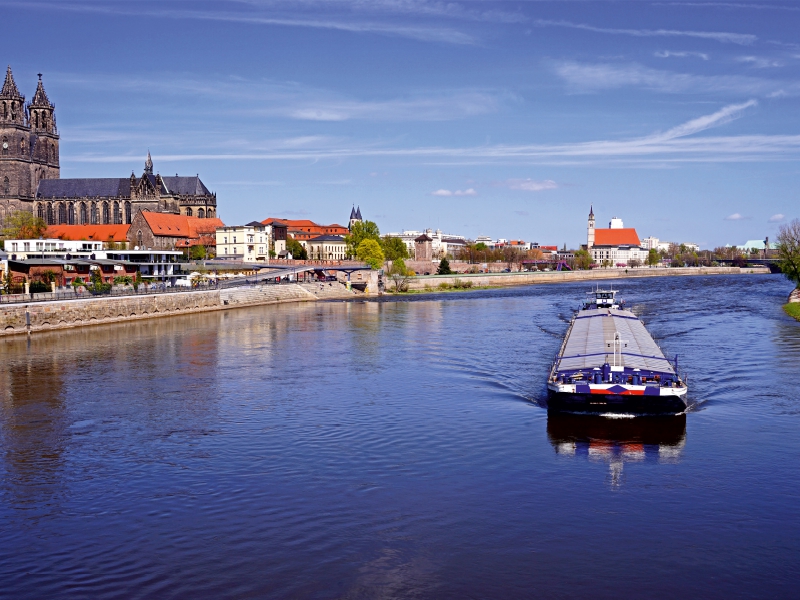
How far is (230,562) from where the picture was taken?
1605 centimetres

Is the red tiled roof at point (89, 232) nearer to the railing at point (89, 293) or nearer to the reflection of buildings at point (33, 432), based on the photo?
the railing at point (89, 293)

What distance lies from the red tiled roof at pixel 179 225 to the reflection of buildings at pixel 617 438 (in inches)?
4753

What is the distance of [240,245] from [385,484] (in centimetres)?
12183

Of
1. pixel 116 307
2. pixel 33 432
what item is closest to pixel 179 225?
pixel 116 307

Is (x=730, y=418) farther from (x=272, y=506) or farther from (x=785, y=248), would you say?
(x=785, y=248)

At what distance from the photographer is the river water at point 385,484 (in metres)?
15.5

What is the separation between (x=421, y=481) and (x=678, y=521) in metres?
6.53

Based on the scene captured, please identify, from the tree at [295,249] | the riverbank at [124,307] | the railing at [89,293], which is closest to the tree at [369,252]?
the tree at [295,249]

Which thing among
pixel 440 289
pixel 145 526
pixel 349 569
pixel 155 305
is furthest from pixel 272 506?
pixel 440 289

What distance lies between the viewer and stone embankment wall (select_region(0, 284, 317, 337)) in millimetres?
56000

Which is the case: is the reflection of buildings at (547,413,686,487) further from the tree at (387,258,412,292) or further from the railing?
the tree at (387,258,412,292)

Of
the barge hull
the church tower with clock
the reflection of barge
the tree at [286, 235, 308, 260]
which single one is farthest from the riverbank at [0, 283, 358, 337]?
the church tower with clock

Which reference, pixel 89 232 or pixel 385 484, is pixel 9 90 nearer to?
pixel 89 232

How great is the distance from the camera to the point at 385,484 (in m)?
20.8
